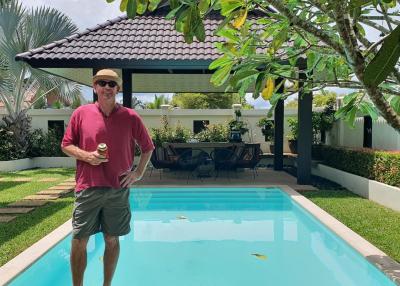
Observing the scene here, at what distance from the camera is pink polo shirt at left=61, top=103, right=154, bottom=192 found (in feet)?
11.1

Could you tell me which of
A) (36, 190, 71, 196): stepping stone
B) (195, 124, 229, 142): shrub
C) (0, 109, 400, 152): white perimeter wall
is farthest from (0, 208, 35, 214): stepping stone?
(195, 124, 229, 142): shrub

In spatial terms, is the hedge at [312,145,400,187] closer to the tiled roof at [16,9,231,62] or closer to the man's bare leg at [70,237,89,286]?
the tiled roof at [16,9,231,62]

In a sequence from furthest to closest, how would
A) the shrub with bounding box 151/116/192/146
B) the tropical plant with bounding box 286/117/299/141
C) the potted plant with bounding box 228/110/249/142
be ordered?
1. the potted plant with bounding box 228/110/249/142
2. the tropical plant with bounding box 286/117/299/141
3. the shrub with bounding box 151/116/192/146

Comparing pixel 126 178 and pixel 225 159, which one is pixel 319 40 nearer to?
pixel 126 178

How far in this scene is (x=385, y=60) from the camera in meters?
1.17

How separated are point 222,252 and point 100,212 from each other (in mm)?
2632

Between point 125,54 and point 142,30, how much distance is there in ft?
7.79

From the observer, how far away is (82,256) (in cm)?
347

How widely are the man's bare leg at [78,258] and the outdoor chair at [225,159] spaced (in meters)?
8.67

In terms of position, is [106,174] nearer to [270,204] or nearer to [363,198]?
[270,204]

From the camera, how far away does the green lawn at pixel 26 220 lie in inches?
210

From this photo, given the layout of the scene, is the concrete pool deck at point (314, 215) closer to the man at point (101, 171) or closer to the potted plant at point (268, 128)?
the man at point (101, 171)

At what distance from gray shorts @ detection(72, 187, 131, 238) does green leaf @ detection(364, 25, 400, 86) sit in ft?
8.60

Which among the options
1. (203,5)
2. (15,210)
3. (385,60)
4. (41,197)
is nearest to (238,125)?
(41,197)
